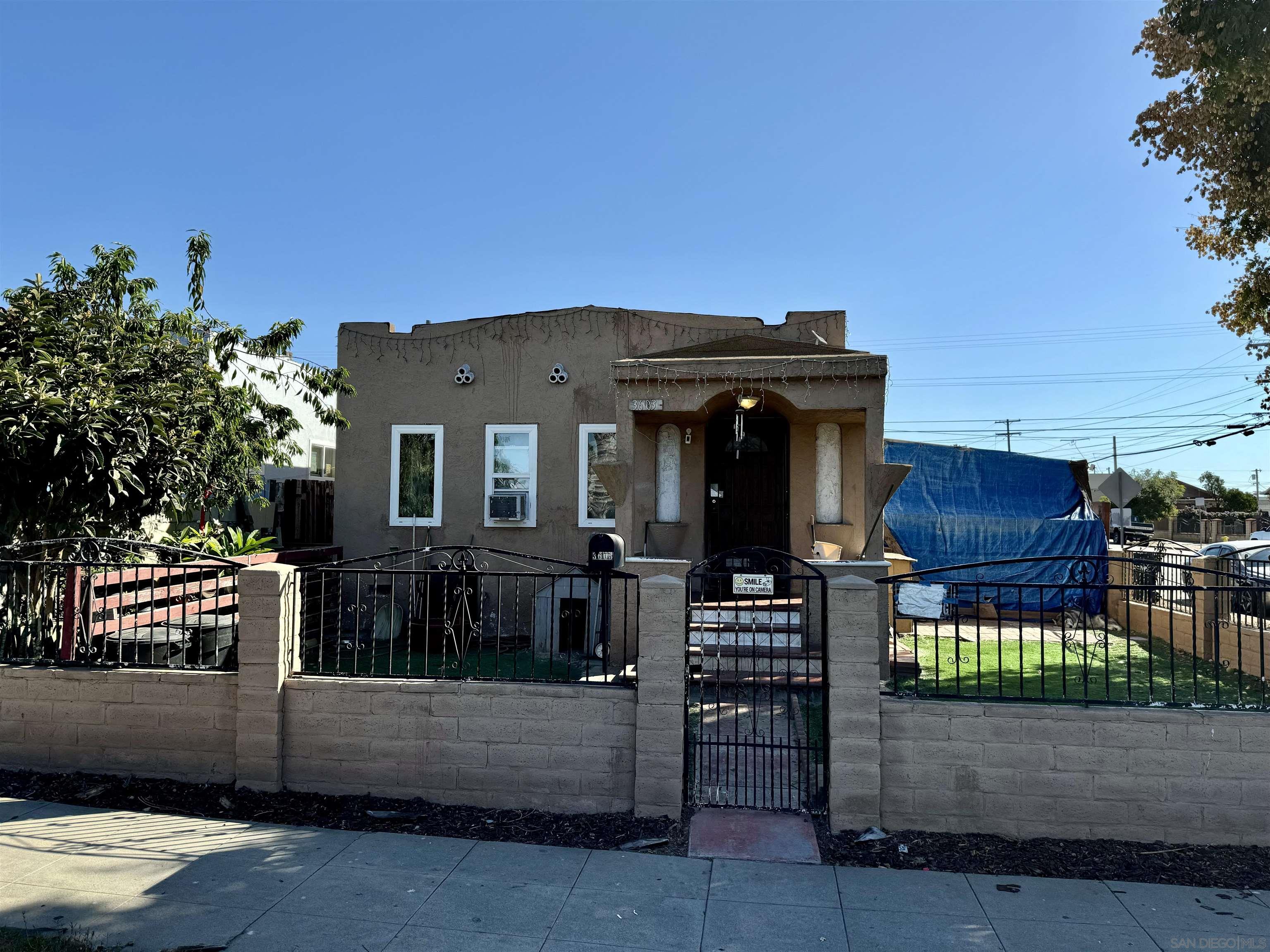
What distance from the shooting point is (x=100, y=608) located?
24.6 ft

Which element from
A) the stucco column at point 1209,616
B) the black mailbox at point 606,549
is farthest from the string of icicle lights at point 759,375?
the stucco column at point 1209,616

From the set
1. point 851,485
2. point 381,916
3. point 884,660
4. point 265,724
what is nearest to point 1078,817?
point 884,660

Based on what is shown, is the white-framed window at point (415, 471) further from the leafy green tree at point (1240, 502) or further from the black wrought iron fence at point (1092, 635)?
the leafy green tree at point (1240, 502)

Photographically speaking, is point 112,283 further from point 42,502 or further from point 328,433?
point 328,433

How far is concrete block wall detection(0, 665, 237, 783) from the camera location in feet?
19.2

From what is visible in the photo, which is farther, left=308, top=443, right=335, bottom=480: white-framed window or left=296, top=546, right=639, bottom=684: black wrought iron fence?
left=308, top=443, right=335, bottom=480: white-framed window

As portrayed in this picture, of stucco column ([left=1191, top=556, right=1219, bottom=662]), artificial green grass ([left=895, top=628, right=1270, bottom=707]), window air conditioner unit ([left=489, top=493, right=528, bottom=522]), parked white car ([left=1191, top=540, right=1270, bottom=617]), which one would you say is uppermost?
window air conditioner unit ([left=489, top=493, right=528, bottom=522])

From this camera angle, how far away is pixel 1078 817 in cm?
505

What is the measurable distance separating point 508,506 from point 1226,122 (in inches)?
405

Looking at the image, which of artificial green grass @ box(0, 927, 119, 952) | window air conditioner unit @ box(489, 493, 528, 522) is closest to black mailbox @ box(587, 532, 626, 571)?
window air conditioner unit @ box(489, 493, 528, 522)

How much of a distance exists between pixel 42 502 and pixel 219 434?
218 cm

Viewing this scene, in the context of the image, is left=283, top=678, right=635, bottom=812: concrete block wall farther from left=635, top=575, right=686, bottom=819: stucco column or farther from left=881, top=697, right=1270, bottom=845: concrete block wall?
left=881, top=697, right=1270, bottom=845: concrete block wall

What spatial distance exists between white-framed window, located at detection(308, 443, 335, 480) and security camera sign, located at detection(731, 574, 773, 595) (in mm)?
13642

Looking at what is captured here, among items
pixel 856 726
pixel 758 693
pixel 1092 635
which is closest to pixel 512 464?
pixel 758 693
